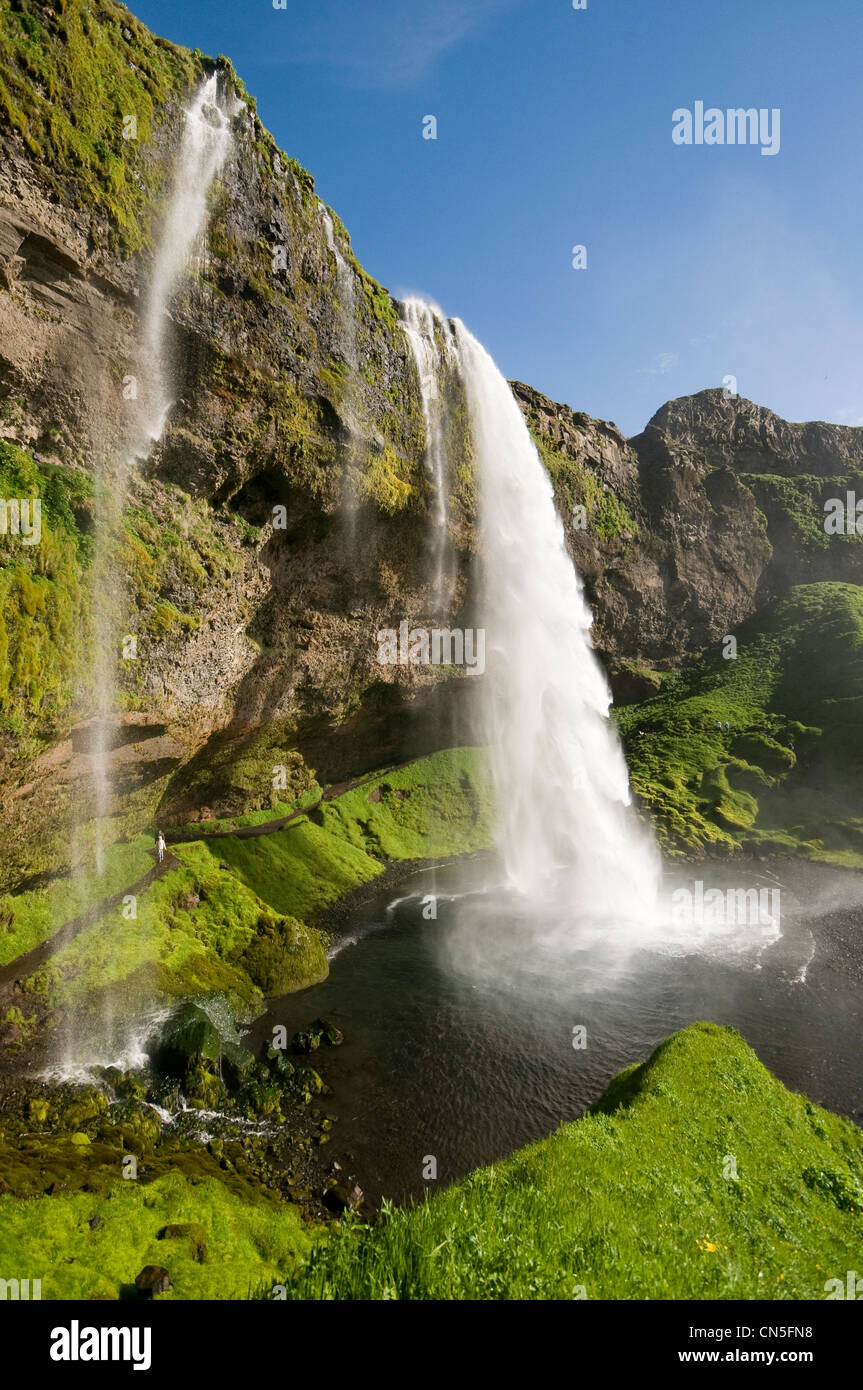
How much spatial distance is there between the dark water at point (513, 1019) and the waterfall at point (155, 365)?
12.8m

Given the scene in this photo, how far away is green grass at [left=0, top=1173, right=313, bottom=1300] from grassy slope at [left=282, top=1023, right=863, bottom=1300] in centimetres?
278

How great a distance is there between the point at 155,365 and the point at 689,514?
6041 cm

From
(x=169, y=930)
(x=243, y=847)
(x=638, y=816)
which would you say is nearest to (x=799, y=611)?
(x=638, y=816)

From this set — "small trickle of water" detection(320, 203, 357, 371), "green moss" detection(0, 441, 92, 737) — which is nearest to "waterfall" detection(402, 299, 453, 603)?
"small trickle of water" detection(320, 203, 357, 371)

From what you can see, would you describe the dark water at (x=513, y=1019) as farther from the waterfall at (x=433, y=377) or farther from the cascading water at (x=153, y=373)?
the waterfall at (x=433, y=377)

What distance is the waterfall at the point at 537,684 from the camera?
122ft

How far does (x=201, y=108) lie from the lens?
2131 cm

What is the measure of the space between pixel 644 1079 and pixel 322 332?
29.6m

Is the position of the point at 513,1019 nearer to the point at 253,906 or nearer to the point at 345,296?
the point at 253,906

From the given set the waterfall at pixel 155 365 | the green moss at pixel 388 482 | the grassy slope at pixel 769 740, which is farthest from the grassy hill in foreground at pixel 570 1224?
the grassy slope at pixel 769 740

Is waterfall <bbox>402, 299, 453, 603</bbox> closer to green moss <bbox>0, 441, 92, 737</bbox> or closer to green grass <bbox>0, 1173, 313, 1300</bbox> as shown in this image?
green moss <bbox>0, 441, 92, 737</bbox>

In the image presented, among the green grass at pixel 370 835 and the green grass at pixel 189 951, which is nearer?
the green grass at pixel 189 951

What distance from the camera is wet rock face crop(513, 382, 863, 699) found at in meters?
57.6
